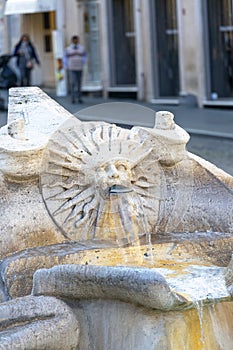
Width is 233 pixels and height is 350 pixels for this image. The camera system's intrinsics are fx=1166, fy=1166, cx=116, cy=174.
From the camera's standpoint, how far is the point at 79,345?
4.23 meters

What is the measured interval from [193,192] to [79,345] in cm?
120

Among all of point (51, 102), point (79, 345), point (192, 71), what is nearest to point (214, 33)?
point (192, 71)

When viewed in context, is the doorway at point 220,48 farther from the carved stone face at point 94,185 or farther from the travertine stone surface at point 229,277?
the travertine stone surface at point 229,277

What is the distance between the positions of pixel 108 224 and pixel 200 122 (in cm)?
1263

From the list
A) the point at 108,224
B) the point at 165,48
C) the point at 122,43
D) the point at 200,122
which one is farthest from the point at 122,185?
the point at 122,43

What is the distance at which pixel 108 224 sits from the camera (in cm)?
493

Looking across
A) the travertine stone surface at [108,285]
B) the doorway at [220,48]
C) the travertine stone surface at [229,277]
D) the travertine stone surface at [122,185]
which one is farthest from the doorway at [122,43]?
the travertine stone surface at [108,285]

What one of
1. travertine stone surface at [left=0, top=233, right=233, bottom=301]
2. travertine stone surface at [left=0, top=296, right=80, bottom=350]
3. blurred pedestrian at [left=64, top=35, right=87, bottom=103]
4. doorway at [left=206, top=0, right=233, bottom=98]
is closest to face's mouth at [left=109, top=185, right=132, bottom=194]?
travertine stone surface at [left=0, top=233, right=233, bottom=301]

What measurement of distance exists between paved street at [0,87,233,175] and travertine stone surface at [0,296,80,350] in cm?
110

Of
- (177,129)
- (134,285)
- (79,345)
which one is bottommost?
(79,345)

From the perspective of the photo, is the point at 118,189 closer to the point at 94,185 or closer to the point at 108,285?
the point at 94,185

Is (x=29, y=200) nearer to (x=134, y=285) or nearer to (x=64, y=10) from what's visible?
(x=134, y=285)

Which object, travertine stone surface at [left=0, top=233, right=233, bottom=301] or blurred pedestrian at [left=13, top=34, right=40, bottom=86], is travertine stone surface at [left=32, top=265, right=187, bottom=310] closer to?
travertine stone surface at [left=0, top=233, right=233, bottom=301]

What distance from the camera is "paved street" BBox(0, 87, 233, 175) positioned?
17.9ft
